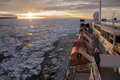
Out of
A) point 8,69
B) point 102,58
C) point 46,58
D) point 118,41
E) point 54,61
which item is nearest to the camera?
point 102,58

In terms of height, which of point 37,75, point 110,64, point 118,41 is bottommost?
point 37,75

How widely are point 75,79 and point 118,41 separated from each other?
447 centimetres

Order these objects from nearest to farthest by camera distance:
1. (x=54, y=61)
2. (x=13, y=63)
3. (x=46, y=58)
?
(x=13, y=63), (x=54, y=61), (x=46, y=58)

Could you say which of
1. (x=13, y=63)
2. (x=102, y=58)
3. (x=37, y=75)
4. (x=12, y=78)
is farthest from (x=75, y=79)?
(x=13, y=63)

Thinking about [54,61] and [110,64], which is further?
[54,61]

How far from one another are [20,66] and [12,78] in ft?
5.35

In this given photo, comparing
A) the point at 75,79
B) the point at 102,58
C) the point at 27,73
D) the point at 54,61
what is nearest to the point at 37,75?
the point at 27,73

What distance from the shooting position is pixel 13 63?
364 inches

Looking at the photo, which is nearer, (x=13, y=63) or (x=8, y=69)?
(x=8, y=69)

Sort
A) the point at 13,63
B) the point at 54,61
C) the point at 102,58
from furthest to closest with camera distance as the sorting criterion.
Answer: the point at 54,61, the point at 13,63, the point at 102,58

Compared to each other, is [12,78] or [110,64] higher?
[110,64]

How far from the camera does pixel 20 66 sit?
28.5ft

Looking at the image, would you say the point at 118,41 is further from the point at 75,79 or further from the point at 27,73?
the point at 27,73

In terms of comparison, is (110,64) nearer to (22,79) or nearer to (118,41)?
(118,41)
